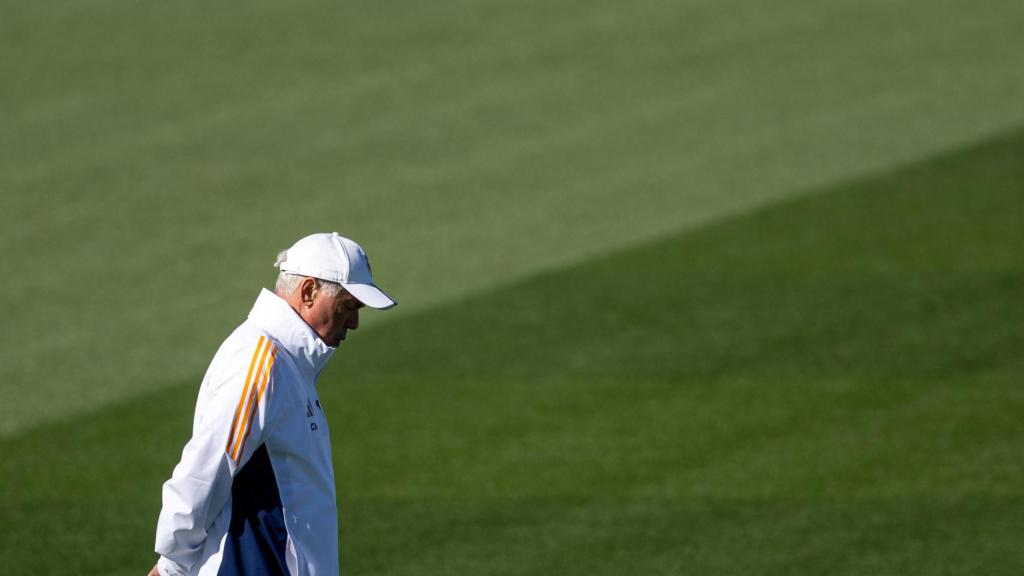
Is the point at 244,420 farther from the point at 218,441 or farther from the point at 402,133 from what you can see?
the point at 402,133

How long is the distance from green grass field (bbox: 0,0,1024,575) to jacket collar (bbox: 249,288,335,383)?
3478 millimetres

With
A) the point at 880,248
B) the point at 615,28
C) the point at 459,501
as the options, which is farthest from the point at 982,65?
the point at 459,501

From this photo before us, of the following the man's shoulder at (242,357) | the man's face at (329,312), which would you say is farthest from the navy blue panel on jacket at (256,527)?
the man's face at (329,312)

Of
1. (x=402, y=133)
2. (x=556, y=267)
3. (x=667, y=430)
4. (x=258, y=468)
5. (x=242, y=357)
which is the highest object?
(x=402, y=133)

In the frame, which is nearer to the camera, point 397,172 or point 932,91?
point 397,172

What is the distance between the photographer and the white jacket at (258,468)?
5121 millimetres

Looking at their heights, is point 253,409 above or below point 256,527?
above

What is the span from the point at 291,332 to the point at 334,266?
26cm

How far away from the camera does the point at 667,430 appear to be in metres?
10.9

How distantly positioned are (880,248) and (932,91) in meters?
6.28

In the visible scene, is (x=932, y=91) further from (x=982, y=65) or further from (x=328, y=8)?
(x=328, y=8)

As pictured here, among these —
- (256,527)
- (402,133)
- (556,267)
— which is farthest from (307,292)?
(402,133)

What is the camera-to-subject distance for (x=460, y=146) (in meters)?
19.2

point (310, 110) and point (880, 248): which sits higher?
point (310, 110)
